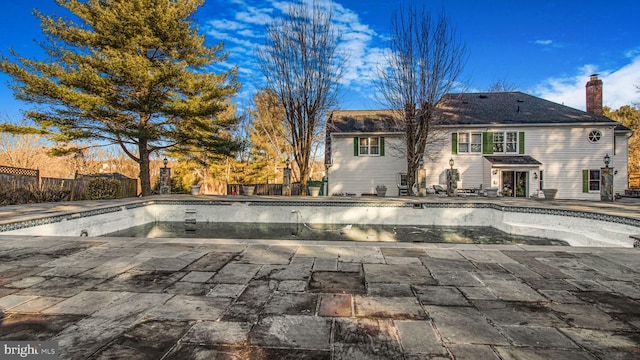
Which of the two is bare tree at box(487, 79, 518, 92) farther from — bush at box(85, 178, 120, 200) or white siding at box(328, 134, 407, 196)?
bush at box(85, 178, 120, 200)

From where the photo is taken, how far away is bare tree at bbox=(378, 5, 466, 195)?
13.6m

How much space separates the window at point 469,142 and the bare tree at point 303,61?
788cm

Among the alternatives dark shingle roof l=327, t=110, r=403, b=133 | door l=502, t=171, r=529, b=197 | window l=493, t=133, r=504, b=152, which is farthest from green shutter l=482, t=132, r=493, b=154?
dark shingle roof l=327, t=110, r=403, b=133

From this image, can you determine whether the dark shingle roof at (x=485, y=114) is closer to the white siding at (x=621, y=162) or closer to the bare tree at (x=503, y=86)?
the white siding at (x=621, y=162)

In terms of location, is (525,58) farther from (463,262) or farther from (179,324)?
(179,324)

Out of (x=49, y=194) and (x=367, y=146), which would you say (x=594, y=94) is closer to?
(x=367, y=146)

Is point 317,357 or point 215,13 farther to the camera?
→ point 215,13

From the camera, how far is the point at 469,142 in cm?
1655

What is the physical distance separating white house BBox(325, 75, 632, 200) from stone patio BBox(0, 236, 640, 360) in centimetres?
1223

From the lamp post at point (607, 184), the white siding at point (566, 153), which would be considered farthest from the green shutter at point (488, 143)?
the lamp post at point (607, 184)

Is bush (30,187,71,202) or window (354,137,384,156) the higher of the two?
window (354,137,384,156)

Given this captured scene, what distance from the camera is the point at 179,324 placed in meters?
2.16

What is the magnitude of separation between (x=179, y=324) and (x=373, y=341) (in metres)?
1.42

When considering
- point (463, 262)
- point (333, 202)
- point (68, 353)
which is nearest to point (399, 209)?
point (333, 202)
